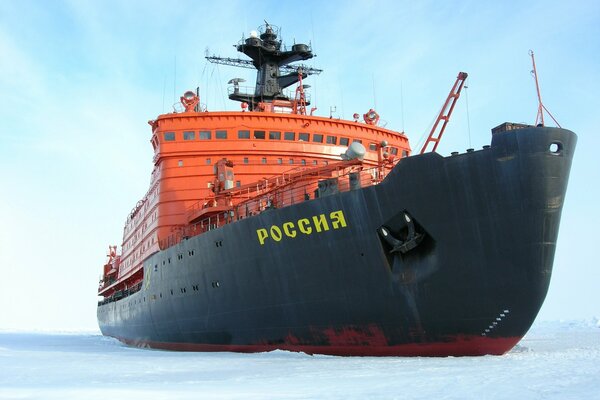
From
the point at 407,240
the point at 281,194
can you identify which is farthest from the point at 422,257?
the point at 281,194

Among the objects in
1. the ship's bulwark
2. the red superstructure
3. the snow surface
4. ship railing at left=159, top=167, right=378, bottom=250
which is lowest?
the snow surface

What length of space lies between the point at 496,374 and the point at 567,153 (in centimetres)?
558

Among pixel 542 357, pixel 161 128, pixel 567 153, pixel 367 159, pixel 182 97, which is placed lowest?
pixel 542 357

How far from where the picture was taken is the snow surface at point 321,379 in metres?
8.23

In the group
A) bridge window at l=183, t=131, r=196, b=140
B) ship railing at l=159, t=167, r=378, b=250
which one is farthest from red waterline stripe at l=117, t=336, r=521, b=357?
bridge window at l=183, t=131, r=196, b=140

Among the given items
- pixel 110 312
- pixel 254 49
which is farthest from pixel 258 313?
pixel 110 312

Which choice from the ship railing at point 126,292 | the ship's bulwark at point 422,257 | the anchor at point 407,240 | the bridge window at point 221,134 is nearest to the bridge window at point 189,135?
the bridge window at point 221,134

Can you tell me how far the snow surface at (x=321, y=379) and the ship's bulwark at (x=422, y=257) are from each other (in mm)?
692

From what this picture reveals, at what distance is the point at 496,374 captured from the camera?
9.73m

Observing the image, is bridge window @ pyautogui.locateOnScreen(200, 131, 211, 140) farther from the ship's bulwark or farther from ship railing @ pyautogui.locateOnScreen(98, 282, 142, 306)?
ship railing @ pyautogui.locateOnScreen(98, 282, 142, 306)

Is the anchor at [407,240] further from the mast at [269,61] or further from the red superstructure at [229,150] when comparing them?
the mast at [269,61]

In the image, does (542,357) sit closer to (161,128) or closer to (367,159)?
(367,159)

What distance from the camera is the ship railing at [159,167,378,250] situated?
1455 cm

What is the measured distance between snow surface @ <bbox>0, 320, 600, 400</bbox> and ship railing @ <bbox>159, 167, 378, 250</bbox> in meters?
4.22
